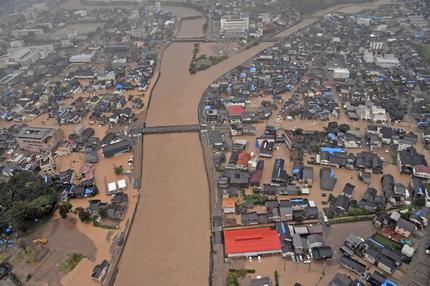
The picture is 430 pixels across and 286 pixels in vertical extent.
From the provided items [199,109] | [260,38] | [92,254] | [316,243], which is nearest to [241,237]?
[316,243]

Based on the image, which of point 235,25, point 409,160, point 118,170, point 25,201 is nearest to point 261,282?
point 118,170

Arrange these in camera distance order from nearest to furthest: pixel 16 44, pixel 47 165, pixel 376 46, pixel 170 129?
pixel 47 165
pixel 170 129
pixel 376 46
pixel 16 44

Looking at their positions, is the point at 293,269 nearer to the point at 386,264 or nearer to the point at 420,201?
the point at 386,264

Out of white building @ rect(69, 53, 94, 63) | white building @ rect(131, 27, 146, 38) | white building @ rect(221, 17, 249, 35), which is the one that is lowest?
white building @ rect(69, 53, 94, 63)

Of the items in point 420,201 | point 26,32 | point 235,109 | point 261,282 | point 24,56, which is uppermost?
point 26,32

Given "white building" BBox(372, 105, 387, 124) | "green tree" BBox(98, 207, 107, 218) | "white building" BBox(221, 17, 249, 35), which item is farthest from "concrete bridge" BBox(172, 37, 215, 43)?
"green tree" BBox(98, 207, 107, 218)

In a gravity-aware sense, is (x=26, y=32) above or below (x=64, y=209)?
above

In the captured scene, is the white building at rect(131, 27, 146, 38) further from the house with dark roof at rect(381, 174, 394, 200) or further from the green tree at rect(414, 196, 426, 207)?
the green tree at rect(414, 196, 426, 207)
